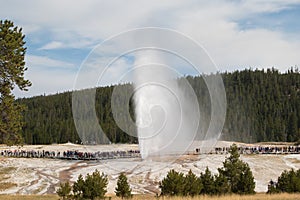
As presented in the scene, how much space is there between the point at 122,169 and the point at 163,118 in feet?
25.5

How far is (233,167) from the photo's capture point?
2778cm

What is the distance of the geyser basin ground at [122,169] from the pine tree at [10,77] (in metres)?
9.91

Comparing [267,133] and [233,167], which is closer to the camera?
[233,167]

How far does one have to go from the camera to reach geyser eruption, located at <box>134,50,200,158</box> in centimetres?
5318

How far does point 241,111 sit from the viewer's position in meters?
166

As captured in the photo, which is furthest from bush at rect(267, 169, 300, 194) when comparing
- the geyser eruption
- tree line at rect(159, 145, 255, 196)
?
the geyser eruption

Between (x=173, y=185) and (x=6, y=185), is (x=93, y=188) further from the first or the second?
(x=6, y=185)

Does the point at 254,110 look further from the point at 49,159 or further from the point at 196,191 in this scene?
the point at 196,191

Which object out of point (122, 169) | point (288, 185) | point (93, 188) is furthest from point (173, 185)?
point (122, 169)

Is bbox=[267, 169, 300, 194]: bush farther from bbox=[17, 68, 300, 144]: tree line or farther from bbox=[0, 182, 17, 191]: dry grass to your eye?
bbox=[17, 68, 300, 144]: tree line

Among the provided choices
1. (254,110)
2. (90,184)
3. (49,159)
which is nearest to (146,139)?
(49,159)

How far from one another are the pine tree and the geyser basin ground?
32.5ft

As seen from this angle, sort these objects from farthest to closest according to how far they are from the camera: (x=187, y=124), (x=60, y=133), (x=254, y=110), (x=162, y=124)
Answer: (x=254, y=110) < (x=60, y=133) < (x=187, y=124) < (x=162, y=124)

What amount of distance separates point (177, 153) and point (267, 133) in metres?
105
